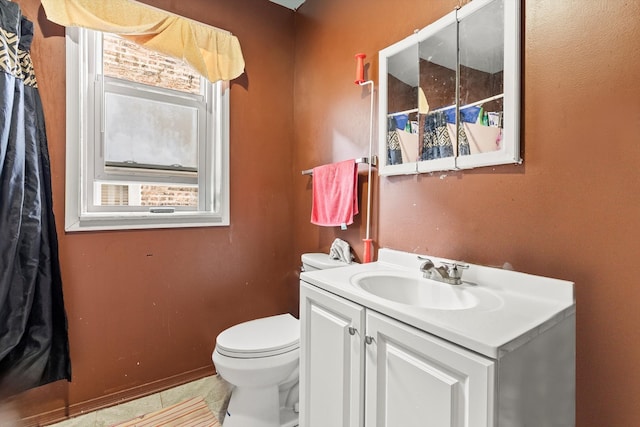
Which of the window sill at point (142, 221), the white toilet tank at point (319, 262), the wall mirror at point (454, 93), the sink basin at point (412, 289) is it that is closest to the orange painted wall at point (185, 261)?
the window sill at point (142, 221)

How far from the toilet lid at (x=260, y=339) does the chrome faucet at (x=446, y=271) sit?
0.71 meters

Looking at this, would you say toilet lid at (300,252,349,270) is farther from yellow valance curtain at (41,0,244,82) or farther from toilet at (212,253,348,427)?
yellow valance curtain at (41,0,244,82)

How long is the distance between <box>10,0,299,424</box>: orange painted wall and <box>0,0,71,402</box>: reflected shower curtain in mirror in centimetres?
6

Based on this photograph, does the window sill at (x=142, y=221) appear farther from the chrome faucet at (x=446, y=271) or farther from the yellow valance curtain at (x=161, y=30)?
the chrome faucet at (x=446, y=271)

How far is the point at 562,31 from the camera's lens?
0.92 m

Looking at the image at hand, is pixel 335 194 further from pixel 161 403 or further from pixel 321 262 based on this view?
pixel 161 403

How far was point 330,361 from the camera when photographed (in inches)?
40.4

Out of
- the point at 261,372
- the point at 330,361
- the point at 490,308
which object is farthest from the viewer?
the point at 261,372

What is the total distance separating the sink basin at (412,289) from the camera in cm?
106

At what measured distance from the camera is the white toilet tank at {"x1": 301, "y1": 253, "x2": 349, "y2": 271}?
5.36 feet

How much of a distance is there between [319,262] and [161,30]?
1.54m

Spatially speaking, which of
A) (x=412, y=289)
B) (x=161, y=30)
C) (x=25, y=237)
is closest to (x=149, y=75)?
(x=161, y=30)

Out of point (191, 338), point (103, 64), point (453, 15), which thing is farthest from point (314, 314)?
point (103, 64)

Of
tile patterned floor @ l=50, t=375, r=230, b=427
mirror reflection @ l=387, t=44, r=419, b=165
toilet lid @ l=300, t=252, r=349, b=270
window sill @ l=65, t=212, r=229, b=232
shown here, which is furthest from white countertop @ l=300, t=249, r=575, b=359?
tile patterned floor @ l=50, t=375, r=230, b=427
